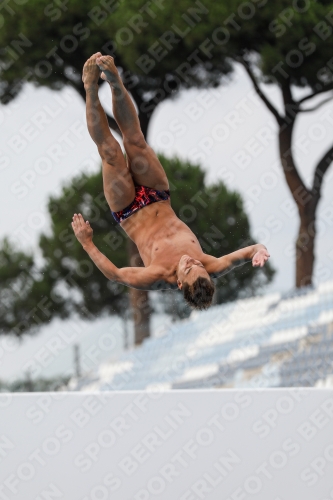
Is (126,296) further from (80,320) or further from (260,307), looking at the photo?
(260,307)

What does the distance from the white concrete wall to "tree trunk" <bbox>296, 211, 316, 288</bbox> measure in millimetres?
4638

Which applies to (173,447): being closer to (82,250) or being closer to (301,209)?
(301,209)

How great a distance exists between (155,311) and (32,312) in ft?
6.22

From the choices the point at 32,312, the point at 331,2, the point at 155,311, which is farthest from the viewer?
the point at 32,312

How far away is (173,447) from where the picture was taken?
16.1ft

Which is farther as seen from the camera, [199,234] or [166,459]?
[199,234]

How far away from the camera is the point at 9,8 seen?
10.0 meters

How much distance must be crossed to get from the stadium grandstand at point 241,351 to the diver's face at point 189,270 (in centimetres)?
533

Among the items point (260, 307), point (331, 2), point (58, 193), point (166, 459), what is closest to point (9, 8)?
point (58, 193)

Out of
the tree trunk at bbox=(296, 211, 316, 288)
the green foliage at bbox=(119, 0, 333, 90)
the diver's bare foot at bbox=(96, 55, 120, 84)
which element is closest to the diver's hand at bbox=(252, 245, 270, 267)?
the diver's bare foot at bbox=(96, 55, 120, 84)

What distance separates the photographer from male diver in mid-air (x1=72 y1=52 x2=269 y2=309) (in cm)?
354

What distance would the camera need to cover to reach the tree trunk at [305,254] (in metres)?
9.42

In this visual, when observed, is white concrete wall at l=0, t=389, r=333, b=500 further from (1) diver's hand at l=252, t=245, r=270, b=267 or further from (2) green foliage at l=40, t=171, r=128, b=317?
(2) green foliage at l=40, t=171, r=128, b=317

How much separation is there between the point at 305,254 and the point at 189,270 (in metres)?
6.15
